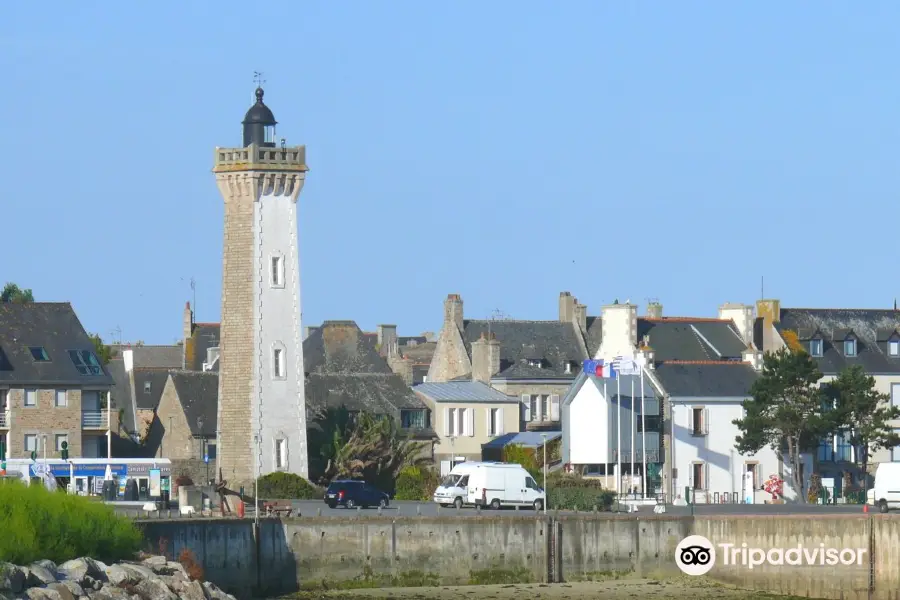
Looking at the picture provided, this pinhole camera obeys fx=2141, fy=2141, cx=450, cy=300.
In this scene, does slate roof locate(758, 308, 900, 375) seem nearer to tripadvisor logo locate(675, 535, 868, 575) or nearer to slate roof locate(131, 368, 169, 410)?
slate roof locate(131, 368, 169, 410)

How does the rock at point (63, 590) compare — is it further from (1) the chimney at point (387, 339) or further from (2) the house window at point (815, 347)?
(1) the chimney at point (387, 339)

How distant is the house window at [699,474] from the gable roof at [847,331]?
8949 mm

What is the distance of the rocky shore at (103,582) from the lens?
1751 inches


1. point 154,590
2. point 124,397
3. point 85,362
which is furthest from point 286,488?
point 154,590

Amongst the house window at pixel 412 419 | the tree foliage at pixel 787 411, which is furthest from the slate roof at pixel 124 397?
the tree foliage at pixel 787 411

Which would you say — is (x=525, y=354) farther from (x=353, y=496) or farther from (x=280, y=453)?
(x=353, y=496)

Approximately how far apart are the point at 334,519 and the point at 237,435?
822 inches

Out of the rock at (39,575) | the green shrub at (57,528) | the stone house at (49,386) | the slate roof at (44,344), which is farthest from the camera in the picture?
the slate roof at (44,344)

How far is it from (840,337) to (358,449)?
23708 millimetres

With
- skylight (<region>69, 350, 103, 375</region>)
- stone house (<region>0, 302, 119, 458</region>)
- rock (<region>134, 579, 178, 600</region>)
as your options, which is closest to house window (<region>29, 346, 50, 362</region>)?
stone house (<region>0, 302, 119, 458</region>)

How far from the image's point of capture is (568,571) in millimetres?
58438

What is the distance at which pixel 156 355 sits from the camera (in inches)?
5064

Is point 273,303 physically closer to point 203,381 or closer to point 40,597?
point 203,381

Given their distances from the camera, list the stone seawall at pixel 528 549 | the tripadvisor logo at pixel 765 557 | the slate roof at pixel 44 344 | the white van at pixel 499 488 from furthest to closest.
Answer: the slate roof at pixel 44 344
the white van at pixel 499 488
the tripadvisor logo at pixel 765 557
the stone seawall at pixel 528 549
